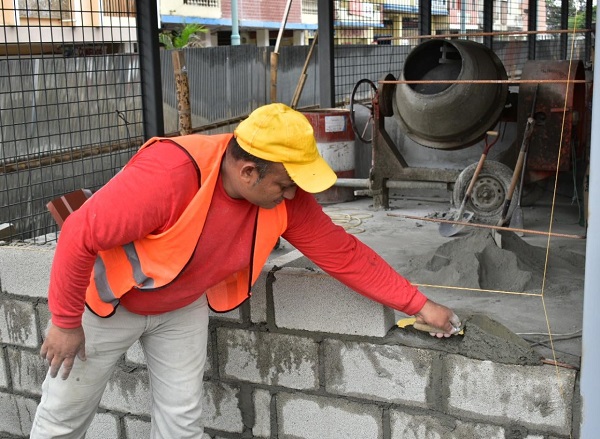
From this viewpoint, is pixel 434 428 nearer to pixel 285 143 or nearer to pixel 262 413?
pixel 262 413

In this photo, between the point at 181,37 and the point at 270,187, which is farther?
the point at 181,37

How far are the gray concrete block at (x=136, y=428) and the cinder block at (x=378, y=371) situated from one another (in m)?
1.00

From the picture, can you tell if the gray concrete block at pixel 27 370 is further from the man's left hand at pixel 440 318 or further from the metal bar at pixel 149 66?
the man's left hand at pixel 440 318

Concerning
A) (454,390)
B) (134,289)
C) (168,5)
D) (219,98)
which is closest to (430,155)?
(454,390)

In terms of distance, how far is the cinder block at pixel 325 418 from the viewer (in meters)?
3.33

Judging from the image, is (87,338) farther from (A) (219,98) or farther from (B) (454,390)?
(A) (219,98)

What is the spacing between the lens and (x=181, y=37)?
2133cm

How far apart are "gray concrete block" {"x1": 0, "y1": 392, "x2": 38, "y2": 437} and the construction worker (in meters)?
1.24

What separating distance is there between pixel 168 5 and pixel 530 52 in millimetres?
11699

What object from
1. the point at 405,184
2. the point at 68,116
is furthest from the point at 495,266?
the point at 68,116

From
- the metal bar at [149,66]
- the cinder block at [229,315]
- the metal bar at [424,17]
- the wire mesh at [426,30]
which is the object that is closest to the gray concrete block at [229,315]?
the cinder block at [229,315]

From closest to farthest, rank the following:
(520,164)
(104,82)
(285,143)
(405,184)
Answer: (285,143)
(520,164)
(104,82)
(405,184)

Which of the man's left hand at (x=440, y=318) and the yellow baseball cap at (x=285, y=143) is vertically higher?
the yellow baseball cap at (x=285, y=143)

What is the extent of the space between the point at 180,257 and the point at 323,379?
1009mm
